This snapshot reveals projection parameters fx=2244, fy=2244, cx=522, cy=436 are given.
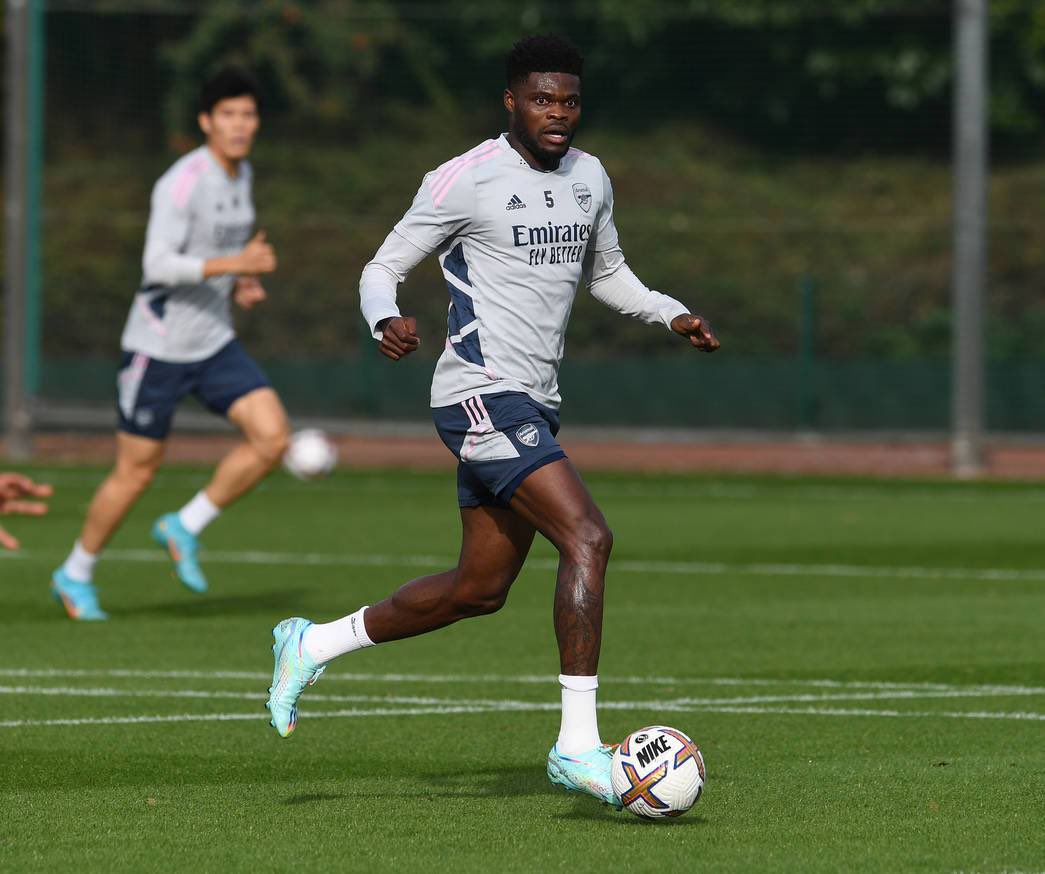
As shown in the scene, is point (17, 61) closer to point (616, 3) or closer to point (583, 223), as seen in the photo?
point (616, 3)

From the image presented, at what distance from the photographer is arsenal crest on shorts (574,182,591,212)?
7.29m

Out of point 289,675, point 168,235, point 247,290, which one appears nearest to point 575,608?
point 289,675

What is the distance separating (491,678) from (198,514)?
3.11 meters

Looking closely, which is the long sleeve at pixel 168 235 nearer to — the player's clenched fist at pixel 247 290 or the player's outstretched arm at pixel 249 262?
the player's outstretched arm at pixel 249 262

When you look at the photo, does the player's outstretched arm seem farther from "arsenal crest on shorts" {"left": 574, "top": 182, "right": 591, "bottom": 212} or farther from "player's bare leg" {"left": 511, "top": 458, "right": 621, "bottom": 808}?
"player's bare leg" {"left": 511, "top": 458, "right": 621, "bottom": 808}

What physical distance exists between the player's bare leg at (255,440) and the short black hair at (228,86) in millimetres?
1576

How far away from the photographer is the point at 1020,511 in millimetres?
18781

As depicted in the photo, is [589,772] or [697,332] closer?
[589,772]

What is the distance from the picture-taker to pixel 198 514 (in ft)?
40.1

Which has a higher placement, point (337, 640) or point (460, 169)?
point (460, 169)

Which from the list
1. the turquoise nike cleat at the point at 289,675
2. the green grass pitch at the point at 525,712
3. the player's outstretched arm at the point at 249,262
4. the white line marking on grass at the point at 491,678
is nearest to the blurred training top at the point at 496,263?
the turquoise nike cleat at the point at 289,675

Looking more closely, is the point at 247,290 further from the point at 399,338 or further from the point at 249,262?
the point at 399,338

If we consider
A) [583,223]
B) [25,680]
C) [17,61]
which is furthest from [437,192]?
[17,61]

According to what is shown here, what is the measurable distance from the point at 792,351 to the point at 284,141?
8.69 metres
